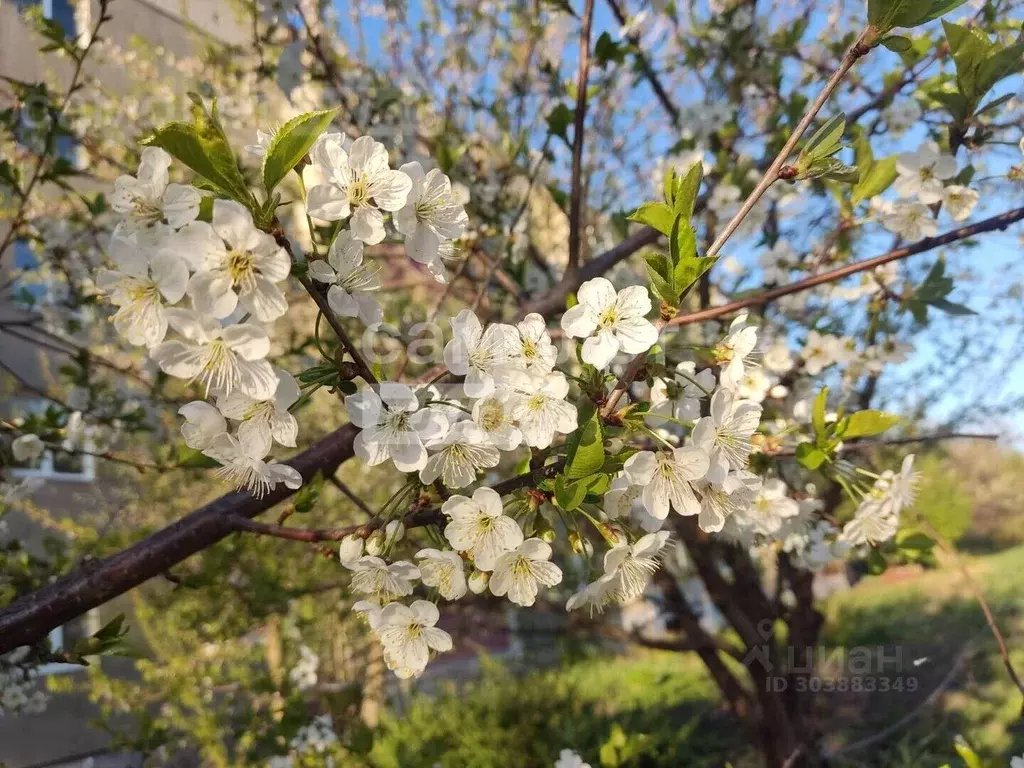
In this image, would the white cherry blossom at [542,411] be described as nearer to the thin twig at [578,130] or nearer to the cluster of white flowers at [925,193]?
the thin twig at [578,130]

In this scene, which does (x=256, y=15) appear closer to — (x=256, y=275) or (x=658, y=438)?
(x=256, y=275)

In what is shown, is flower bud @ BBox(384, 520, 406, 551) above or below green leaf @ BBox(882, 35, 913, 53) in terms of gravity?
below

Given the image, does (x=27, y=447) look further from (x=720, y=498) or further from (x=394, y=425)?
(x=720, y=498)

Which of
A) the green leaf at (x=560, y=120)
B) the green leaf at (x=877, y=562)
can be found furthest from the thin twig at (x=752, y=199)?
the green leaf at (x=877, y=562)

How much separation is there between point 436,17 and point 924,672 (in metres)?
5.76

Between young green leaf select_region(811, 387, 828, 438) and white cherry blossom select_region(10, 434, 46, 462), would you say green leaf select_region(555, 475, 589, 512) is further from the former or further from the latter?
white cherry blossom select_region(10, 434, 46, 462)

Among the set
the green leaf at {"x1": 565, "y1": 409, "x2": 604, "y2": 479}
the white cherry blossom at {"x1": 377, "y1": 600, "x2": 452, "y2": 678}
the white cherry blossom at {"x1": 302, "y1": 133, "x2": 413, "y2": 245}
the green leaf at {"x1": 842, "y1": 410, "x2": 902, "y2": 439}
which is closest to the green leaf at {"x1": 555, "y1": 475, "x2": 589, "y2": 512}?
the green leaf at {"x1": 565, "y1": 409, "x2": 604, "y2": 479}

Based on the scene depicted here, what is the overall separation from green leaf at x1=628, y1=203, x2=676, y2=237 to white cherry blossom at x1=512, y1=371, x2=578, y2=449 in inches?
8.2

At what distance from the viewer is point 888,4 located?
0.84m

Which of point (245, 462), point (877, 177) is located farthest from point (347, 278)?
point (877, 177)

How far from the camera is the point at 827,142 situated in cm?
87

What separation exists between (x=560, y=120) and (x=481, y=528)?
4.05ft

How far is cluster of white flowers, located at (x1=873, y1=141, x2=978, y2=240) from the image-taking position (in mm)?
1397

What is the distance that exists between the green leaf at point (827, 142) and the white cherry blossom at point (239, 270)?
65cm
